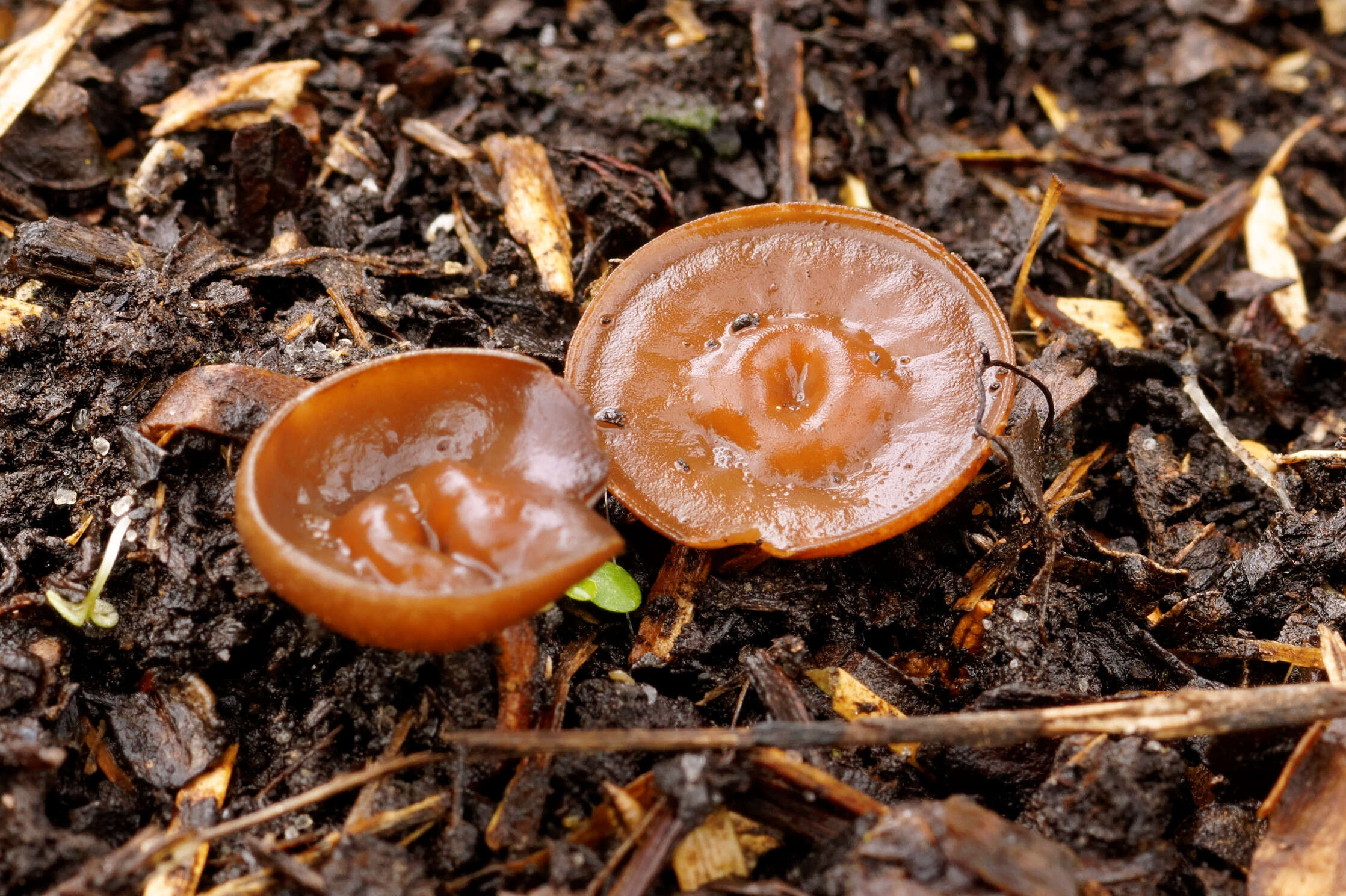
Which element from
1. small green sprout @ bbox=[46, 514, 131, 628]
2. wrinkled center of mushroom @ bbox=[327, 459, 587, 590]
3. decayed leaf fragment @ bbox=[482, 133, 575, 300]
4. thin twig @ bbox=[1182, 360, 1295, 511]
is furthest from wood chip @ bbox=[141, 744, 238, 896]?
thin twig @ bbox=[1182, 360, 1295, 511]

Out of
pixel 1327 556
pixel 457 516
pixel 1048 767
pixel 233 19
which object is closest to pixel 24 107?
pixel 233 19

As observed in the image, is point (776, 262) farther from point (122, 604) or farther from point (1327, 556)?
point (122, 604)

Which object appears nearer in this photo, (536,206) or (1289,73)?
(536,206)

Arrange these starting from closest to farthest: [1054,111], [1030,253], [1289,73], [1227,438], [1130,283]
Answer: [1227,438]
[1030,253]
[1130,283]
[1054,111]
[1289,73]

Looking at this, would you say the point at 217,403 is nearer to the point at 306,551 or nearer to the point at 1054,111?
the point at 306,551

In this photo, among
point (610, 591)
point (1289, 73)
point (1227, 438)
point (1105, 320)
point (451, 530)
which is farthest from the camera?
point (1289, 73)

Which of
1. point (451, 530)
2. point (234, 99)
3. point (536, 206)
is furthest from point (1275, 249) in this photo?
point (234, 99)

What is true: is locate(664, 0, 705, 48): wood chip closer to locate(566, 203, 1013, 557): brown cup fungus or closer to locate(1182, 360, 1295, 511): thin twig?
locate(566, 203, 1013, 557): brown cup fungus
